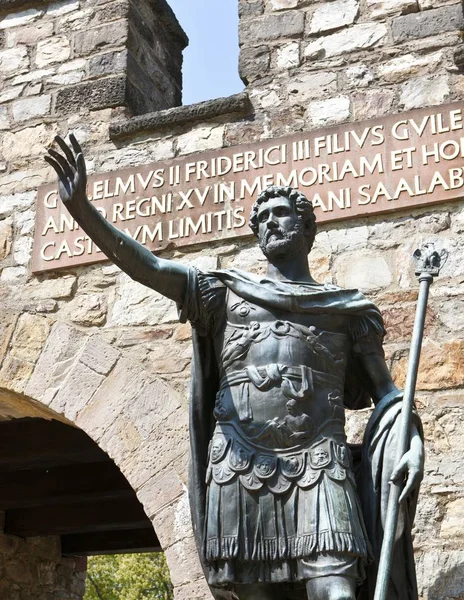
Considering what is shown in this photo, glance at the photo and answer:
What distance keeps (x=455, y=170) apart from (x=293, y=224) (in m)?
1.83

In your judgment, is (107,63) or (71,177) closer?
(71,177)

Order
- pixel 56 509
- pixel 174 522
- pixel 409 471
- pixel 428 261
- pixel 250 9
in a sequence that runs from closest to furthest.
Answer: pixel 409 471 < pixel 428 261 < pixel 174 522 < pixel 250 9 < pixel 56 509

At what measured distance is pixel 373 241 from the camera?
16.5ft

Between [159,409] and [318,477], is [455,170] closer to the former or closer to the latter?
[159,409]

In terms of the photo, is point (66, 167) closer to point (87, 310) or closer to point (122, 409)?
point (122, 409)

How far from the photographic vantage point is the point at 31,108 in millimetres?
6074

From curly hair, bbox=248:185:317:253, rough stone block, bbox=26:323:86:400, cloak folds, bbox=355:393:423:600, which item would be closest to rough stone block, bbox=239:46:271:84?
rough stone block, bbox=26:323:86:400

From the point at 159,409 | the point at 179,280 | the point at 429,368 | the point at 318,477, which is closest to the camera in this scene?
the point at 318,477

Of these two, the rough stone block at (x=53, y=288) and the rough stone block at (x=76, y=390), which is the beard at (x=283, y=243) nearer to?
the rough stone block at (x=76, y=390)

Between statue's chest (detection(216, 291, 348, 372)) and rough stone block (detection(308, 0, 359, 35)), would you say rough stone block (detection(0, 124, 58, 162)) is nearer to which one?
rough stone block (detection(308, 0, 359, 35))

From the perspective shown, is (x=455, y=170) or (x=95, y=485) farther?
(x=95, y=485)

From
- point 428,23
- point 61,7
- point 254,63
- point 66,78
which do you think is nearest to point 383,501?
point 428,23

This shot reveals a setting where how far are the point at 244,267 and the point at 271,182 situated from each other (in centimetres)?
45

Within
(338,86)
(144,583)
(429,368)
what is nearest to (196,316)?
(429,368)
